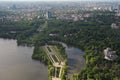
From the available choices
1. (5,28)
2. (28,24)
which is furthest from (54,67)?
(28,24)

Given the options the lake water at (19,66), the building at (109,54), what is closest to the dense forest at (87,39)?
the building at (109,54)

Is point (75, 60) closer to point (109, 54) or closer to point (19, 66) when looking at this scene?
point (109, 54)

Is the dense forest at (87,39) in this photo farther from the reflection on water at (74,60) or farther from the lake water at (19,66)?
the lake water at (19,66)

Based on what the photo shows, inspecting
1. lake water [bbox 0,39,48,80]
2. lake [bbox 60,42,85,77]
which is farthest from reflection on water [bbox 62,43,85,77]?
lake water [bbox 0,39,48,80]

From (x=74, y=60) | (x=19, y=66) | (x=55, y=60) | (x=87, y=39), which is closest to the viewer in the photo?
(x=19, y=66)

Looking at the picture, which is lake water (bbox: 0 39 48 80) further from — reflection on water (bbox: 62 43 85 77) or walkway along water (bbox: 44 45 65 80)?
reflection on water (bbox: 62 43 85 77)

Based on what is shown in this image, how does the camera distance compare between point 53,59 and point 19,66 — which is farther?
point 53,59

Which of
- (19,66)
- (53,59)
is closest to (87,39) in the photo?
(53,59)

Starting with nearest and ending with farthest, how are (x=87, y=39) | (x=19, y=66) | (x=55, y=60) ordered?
(x=19, y=66)
(x=55, y=60)
(x=87, y=39)

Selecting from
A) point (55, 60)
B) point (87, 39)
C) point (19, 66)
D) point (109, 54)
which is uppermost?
point (109, 54)
